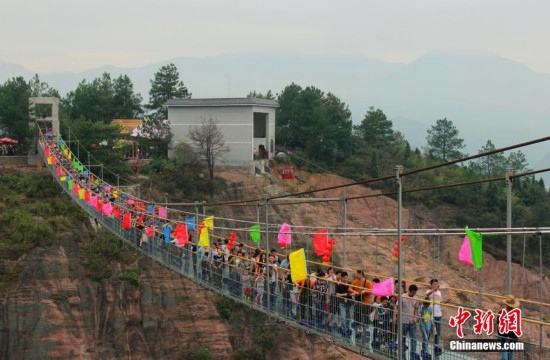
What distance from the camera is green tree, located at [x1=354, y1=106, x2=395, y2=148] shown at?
5250 centimetres

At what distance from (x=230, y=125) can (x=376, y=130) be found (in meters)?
14.6

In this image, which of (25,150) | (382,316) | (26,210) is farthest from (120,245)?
(382,316)

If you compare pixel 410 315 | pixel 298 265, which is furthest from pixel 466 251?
pixel 298 265

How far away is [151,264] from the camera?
31.5 m

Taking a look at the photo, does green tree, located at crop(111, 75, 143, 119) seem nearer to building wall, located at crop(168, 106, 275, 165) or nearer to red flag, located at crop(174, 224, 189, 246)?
building wall, located at crop(168, 106, 275, 165)

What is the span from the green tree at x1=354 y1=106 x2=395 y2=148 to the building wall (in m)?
12.8

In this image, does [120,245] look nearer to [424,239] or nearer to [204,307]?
[204,307]

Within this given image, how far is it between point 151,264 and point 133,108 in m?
21.7

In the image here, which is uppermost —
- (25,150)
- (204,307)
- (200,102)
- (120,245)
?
(200,102)

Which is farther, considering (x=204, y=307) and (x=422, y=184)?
(x=422, y=184)

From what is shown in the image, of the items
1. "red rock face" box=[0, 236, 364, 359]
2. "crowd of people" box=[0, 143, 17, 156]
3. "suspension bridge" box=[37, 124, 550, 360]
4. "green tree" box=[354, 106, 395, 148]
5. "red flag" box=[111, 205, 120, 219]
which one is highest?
"green tree" box=[354, 106, 395, 148]

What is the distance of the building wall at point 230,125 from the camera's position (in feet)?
135

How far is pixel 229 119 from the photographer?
41438mm

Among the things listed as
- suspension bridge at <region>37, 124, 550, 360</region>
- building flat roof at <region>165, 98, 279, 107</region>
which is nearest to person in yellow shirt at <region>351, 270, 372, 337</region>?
suspension bridge at <region>37, 124, 550, 360</region>
